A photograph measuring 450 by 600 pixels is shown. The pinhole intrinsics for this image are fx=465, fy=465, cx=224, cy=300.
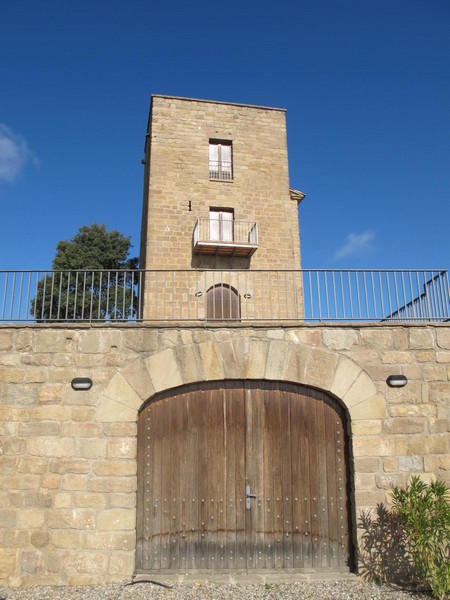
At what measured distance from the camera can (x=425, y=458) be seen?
5516mm

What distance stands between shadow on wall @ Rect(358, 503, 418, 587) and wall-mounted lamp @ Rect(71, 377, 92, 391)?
3.49 m

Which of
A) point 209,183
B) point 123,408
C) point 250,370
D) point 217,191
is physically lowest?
point 123,408

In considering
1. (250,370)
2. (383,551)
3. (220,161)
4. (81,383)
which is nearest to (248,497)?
(250,370)

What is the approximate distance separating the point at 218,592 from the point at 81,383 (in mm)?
2702

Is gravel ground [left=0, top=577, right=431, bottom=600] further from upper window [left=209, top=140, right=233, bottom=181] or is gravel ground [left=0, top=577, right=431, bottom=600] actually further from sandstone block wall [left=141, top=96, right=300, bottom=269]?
upper window [left=209, top=140, right=233, bottom=181]

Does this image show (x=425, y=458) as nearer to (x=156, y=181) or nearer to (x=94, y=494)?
(x=94, y=494)

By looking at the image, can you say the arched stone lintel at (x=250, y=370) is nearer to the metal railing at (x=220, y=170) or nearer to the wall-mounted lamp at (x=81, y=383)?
the wall-mounted lamp at (x=81, y=383)

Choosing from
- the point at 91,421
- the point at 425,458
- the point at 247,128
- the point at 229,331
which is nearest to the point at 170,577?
the point at 91,421

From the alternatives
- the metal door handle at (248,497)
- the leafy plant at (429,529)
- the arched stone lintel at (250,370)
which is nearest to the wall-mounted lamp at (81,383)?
the arched stone lintel at (250,370)

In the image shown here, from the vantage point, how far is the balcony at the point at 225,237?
14.9 m

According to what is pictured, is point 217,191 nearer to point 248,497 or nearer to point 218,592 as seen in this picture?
point 248,497

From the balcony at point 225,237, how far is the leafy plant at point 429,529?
1065cm

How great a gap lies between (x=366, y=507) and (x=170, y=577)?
7.71 feet

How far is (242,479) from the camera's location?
551cm
